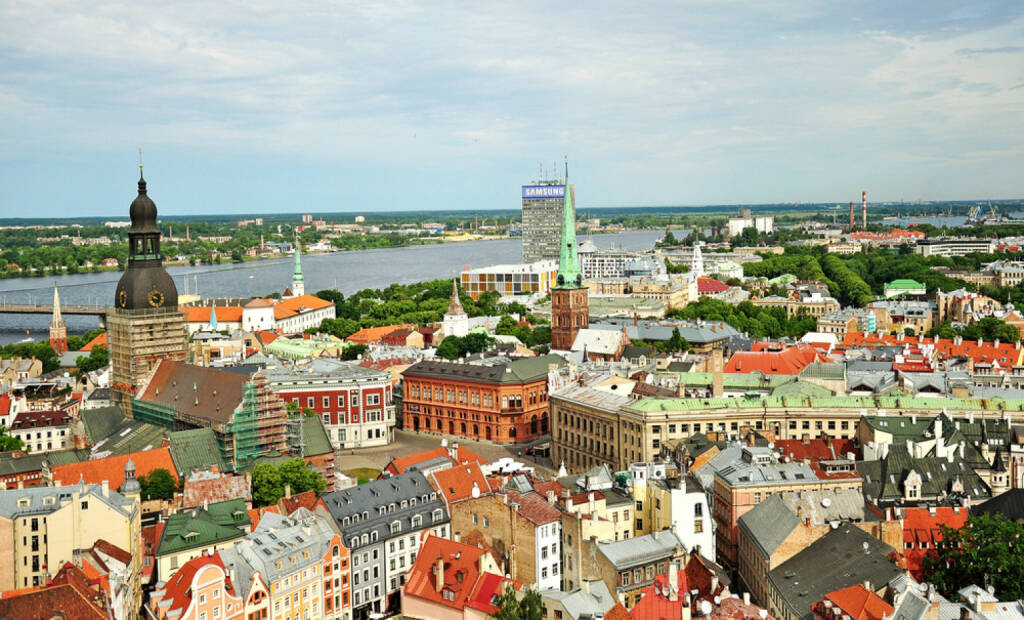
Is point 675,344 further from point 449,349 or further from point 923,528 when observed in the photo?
point 923,528

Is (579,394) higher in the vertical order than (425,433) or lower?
higher

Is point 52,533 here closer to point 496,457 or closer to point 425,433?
point 496,457

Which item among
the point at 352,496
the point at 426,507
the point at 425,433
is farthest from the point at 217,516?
the point at 425,433

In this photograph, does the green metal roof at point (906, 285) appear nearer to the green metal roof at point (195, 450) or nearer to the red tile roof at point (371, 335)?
the red tile roof at point (371, 335)

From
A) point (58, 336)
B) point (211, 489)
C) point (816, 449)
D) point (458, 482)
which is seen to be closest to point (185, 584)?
point (211, 489)

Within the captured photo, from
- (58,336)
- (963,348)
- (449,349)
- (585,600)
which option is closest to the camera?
(585,600)

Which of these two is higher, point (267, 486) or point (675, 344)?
point (675, 344)
